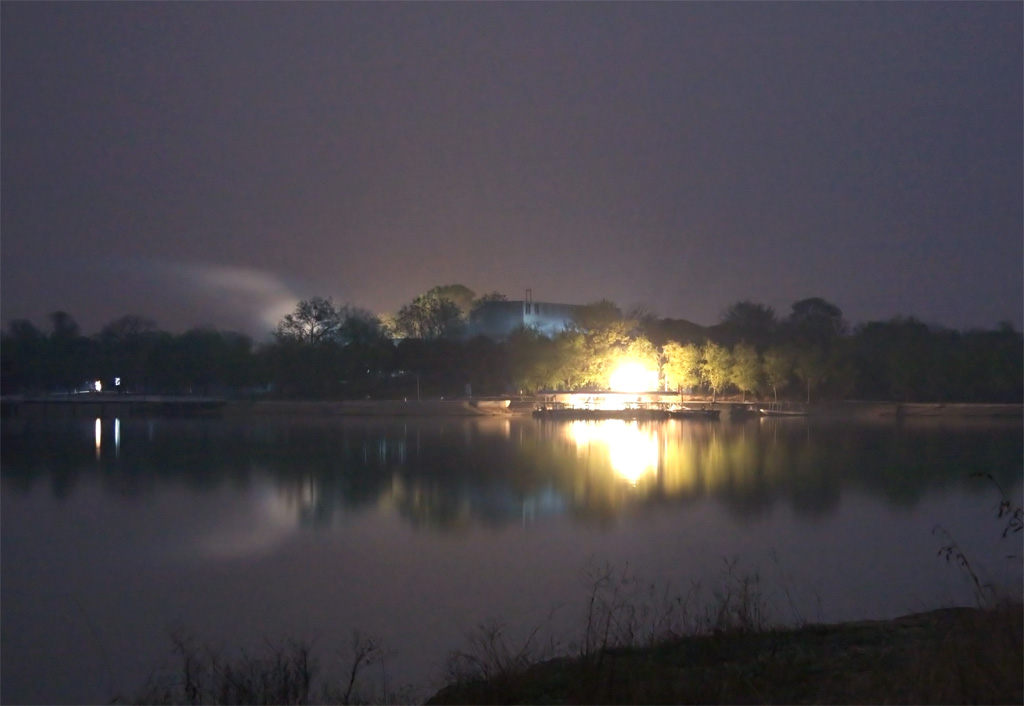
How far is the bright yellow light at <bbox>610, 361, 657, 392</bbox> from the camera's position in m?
50.2

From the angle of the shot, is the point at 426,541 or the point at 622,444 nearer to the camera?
the point at 426,541

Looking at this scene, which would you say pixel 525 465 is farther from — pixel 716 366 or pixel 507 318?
pixel 507 318

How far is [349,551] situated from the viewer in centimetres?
1108

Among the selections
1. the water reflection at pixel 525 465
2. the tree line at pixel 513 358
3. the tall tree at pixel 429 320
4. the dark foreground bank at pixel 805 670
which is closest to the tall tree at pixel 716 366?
the tree line at pixel 513 358

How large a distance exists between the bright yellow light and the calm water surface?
25956mm

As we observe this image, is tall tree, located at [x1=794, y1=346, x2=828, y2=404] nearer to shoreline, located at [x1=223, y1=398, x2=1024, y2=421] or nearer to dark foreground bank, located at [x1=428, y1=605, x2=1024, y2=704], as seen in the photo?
shoreline, located at [x1=223, y1=398, x2=1024, y2=421]

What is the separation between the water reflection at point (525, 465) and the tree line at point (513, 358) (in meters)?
11.3

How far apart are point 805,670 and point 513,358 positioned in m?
44.7

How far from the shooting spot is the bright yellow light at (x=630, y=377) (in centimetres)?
5019

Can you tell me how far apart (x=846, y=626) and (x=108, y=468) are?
1822 centimetres

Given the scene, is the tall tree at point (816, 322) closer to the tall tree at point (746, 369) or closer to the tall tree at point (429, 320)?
the tall tree at point (746, 369)

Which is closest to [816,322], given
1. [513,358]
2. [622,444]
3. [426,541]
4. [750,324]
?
[750,324]

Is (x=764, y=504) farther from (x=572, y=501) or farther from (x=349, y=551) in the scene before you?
(x=349, y=551)

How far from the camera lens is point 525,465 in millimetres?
19906
